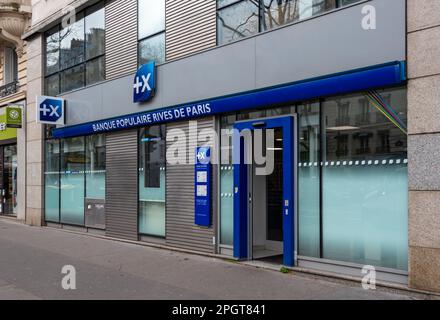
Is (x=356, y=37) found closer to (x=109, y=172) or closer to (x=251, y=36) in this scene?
(x=251, y=36)

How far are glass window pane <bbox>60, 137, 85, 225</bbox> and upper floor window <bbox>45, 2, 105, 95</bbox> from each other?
1.71m

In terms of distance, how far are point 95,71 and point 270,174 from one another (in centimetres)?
600

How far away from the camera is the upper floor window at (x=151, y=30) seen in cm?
1088

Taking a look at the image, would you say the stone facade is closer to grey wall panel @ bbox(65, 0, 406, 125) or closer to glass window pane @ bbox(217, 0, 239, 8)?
grey wall panel @ bbox(65, 0, 406, 125)

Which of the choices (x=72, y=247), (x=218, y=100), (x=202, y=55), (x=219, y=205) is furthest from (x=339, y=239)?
(x=72, y=247)

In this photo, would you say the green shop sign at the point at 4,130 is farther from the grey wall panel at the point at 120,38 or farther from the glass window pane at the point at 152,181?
the glass window pane at the point at 152,181

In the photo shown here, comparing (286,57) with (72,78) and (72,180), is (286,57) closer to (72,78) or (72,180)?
(72,78)

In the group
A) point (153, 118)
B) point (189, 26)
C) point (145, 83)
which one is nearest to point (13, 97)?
point (145, 83)

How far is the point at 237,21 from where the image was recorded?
915 centimetres

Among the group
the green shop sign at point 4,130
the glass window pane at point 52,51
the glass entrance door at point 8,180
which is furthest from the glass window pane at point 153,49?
the glass entrance door at point 8,180

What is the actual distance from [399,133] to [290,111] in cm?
203

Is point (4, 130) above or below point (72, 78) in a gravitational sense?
below

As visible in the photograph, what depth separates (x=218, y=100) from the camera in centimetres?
912
